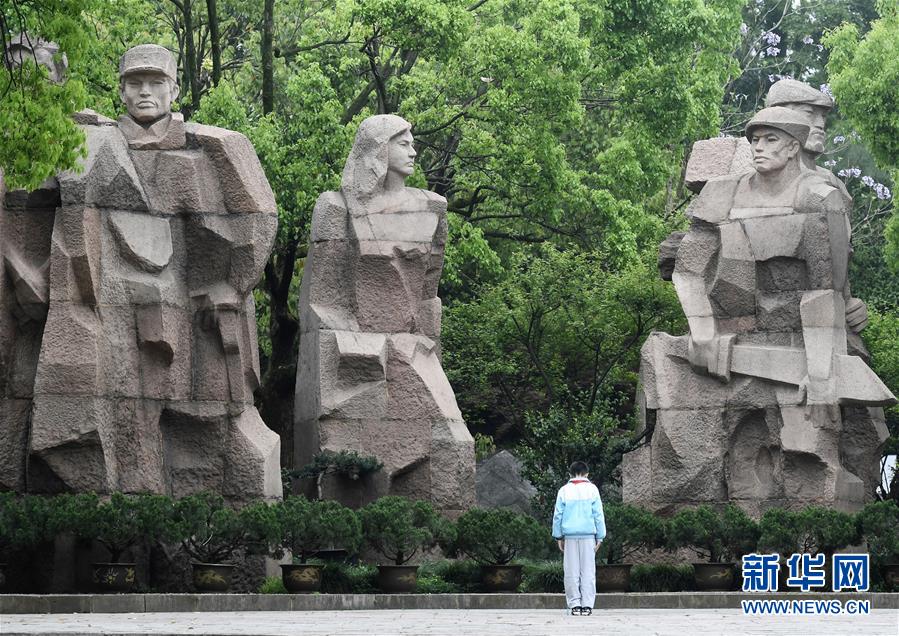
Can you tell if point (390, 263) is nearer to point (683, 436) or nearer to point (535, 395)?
point (683, 436)

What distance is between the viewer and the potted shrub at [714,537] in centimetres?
1770

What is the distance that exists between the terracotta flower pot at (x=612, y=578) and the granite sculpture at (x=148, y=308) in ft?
11.4

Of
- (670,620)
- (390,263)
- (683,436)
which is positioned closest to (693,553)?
(683,436)

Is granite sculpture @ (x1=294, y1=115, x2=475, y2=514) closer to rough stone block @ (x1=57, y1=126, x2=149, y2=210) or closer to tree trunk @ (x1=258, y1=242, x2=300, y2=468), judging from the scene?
rough stone block @ (x1=57, y1=126, x2=149, y2=210)

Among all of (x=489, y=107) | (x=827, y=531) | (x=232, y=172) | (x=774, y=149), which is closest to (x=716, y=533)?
(x=827, y=531)

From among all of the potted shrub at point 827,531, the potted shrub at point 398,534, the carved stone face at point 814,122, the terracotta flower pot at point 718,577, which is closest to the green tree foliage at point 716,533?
the terracotta flower pot at point 718,577

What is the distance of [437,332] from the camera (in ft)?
68.0

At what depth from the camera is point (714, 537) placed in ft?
59.0

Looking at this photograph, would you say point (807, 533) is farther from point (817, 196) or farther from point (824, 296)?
point (817, 196)

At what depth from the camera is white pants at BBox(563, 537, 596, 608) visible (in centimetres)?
1467

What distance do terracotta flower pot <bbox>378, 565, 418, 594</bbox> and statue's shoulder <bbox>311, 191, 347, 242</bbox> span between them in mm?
4850

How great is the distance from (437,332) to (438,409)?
44.3 inches

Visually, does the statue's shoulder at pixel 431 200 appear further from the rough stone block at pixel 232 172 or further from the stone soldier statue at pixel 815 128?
the stone soldier statue at pixel 815 128

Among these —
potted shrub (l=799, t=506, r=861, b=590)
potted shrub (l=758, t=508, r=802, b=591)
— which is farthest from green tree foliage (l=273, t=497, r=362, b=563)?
potted shrub (l=799, t=506, r=861, b=590)
